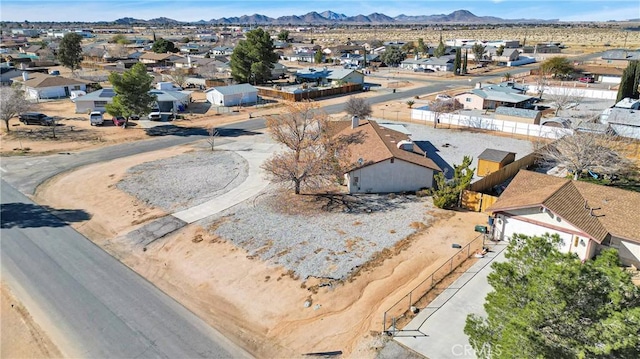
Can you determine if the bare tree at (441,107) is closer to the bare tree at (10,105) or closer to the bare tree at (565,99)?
the bare tree at (565,99)

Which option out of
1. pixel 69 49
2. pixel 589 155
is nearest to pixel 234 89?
pixel 69 49

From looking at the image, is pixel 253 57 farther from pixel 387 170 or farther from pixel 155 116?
pixel 387 170

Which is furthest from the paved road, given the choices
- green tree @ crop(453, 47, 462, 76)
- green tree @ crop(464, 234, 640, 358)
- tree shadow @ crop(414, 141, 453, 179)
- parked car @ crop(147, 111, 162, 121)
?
green tree @ crop(453, 47, 462, 76)

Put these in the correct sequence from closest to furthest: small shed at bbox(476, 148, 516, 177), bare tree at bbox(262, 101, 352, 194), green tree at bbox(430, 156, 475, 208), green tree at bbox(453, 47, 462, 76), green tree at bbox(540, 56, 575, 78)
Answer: green tree at bbox(430, 156, 475, 208) < bare tree at bbox(262, 101, 352, 194) < small shed at bbox(476, 148, 516, 177) < green tree at bbox(540, 56, 575, 78) < green tree at bbox(453, 47, 462, 76)

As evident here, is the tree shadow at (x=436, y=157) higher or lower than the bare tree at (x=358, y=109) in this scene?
lower

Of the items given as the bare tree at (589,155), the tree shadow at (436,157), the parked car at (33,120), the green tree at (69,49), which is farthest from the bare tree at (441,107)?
the green tree at (69,49)

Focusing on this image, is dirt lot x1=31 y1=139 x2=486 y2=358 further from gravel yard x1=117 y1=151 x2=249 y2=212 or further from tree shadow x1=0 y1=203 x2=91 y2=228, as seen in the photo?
gravel yard x1=117 y1=151 x2=249 y2=212

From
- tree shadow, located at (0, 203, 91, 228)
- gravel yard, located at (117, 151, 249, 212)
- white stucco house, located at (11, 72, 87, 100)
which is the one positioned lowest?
gravel yard, located at (117, 151, 249, 212)
